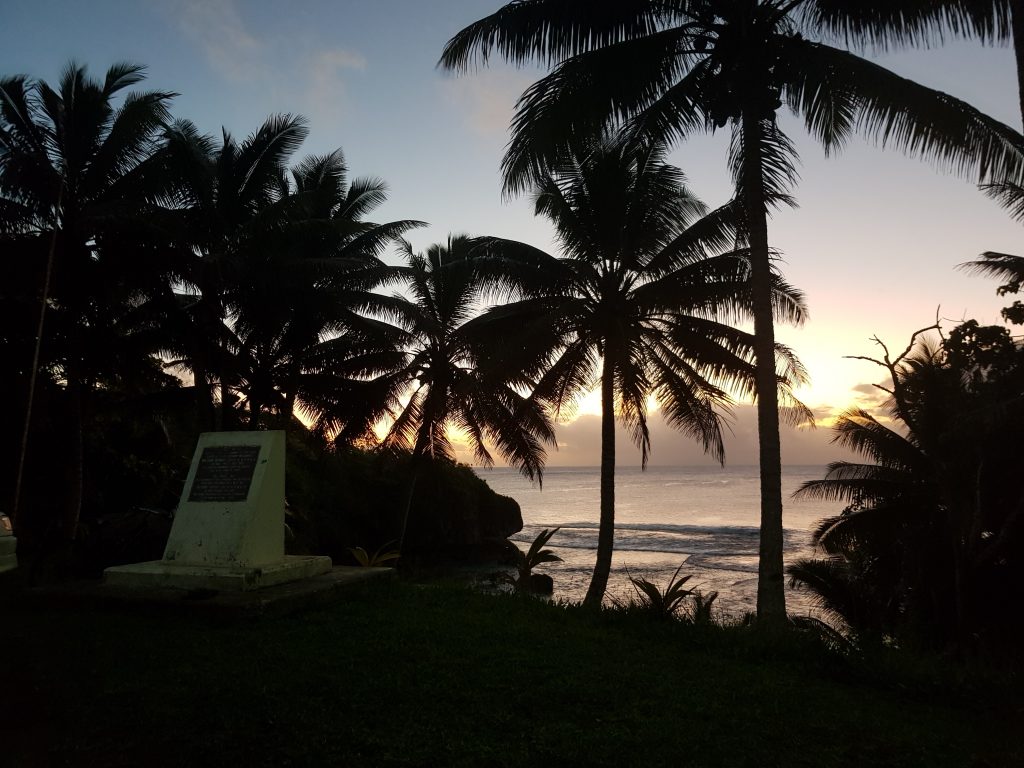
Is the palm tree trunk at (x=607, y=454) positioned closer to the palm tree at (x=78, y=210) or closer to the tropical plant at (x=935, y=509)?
the tropical plant at (x=935, y=509)

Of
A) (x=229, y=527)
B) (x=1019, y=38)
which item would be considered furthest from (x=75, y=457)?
(x=1019, y=38)

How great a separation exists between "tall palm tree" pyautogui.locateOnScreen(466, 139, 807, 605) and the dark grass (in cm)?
697

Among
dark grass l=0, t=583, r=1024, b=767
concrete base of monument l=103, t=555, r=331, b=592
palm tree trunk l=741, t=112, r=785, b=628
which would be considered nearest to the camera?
dark grass l=0, t=583, r=1024, b=767

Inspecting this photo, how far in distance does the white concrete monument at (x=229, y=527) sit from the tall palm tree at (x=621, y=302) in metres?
6.10

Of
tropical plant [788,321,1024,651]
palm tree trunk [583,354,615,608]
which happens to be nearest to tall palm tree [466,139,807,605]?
palm tree trunk [583,354,615,608]

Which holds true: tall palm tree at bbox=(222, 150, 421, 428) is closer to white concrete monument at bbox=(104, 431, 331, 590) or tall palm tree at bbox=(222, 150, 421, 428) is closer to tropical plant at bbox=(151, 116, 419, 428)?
tropical plant at bbox=(151, 116, 419, 428)

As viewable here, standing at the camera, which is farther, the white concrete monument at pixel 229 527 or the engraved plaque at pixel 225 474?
the engraved plaque at pixel 225 474

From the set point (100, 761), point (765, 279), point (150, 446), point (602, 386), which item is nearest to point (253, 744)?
point (100, 761)

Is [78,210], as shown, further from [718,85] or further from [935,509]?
[935,509]

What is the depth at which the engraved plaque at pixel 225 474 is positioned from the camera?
7852 millimetres

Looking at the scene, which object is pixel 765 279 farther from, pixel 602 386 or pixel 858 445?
pixel 858 445

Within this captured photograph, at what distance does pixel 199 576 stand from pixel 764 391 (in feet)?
22.0

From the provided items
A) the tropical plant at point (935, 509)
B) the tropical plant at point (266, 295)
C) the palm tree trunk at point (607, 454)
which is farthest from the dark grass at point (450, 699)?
the tropical plant at point (266, 295)

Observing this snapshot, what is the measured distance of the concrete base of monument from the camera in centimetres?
706
